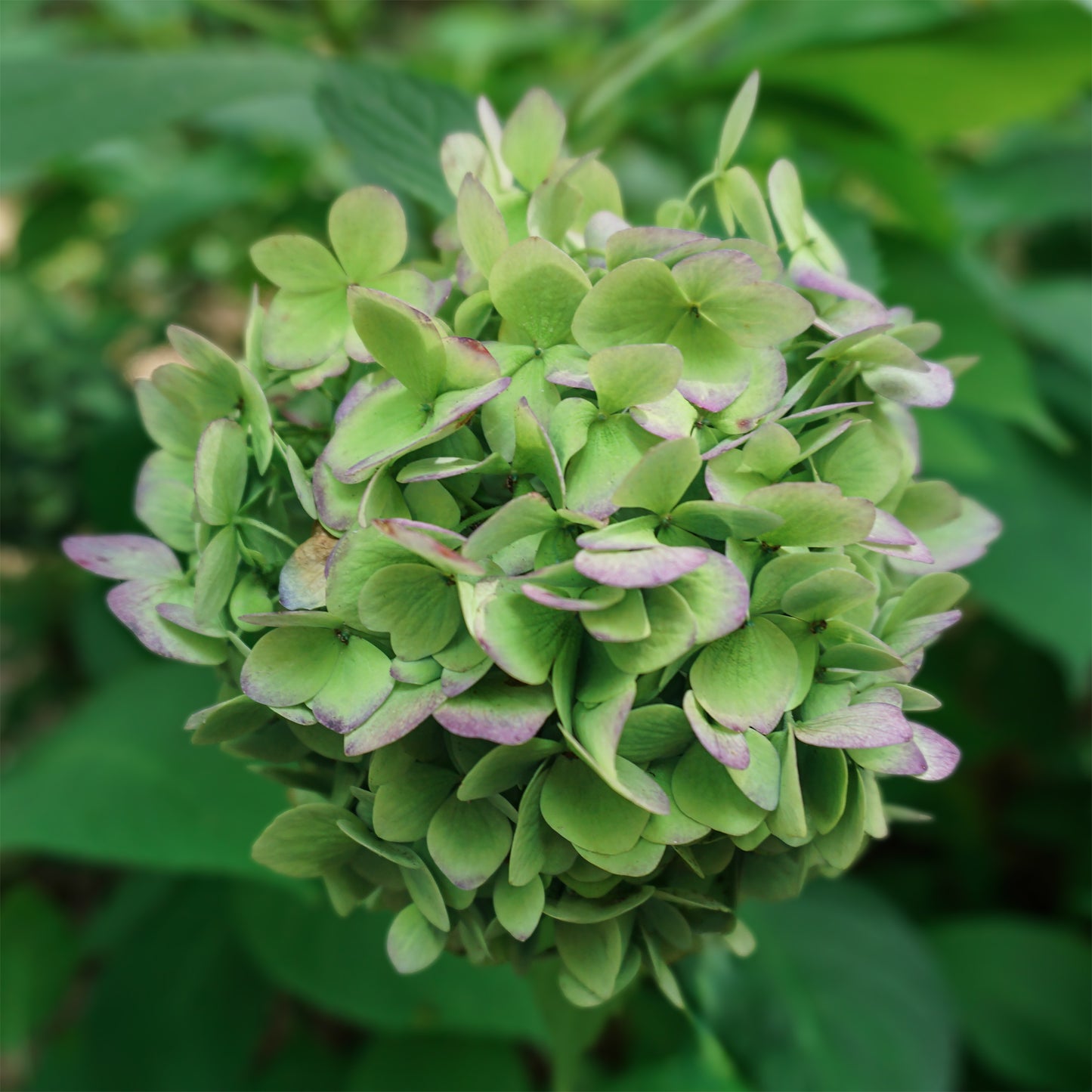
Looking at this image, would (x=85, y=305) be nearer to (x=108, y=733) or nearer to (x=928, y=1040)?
(x=108, y=733)

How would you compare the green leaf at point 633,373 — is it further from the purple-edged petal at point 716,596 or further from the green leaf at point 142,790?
the green leaf at point 142,790

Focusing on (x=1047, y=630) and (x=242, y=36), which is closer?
(x=1047, y=630)

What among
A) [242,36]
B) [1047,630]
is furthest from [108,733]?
[242,36]

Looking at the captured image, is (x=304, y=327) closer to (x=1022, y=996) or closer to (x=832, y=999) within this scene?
(x=832, y=999)

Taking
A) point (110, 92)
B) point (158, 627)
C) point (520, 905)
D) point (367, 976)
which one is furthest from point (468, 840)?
point (110, 92)

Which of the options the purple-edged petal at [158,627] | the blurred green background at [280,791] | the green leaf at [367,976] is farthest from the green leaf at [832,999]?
the purple-edged petal at [158,627]

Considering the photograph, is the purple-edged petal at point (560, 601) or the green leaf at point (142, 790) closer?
the purple-edged petal at point (560, 601)

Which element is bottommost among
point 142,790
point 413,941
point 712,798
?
point 142,790
